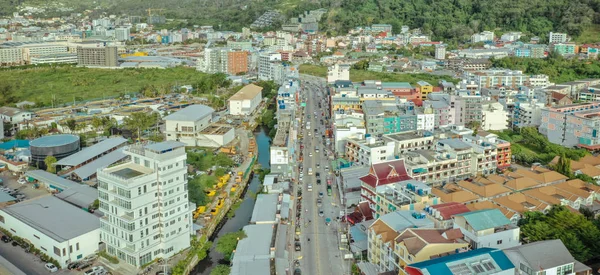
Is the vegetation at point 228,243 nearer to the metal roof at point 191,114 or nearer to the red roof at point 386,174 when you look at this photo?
the red roof at point 386,174

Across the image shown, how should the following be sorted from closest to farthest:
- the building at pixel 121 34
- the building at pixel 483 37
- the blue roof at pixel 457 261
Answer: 1. the blue roof at pixel 457 261
2. the building at pixel 483 37
3. the building at pixel 121 34

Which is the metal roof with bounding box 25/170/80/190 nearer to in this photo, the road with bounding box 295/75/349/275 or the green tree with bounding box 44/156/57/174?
the green tree with bounding box 44/156/57/174

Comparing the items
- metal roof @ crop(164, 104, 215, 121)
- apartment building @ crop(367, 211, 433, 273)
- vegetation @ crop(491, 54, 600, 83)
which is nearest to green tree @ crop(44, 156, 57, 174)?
metal roof @ crop(164, 104, 215, 121)

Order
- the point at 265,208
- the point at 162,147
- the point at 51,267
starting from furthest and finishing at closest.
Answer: the point at 265,208, the point at 162,147, the point at 51,267

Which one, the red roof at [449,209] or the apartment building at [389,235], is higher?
the red roof at [449,209]

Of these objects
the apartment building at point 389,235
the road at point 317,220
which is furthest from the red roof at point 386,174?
the apartment building at point 389,235

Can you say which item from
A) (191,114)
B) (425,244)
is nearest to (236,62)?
(191,114)

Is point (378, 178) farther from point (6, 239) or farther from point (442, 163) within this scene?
point (6, 239)
